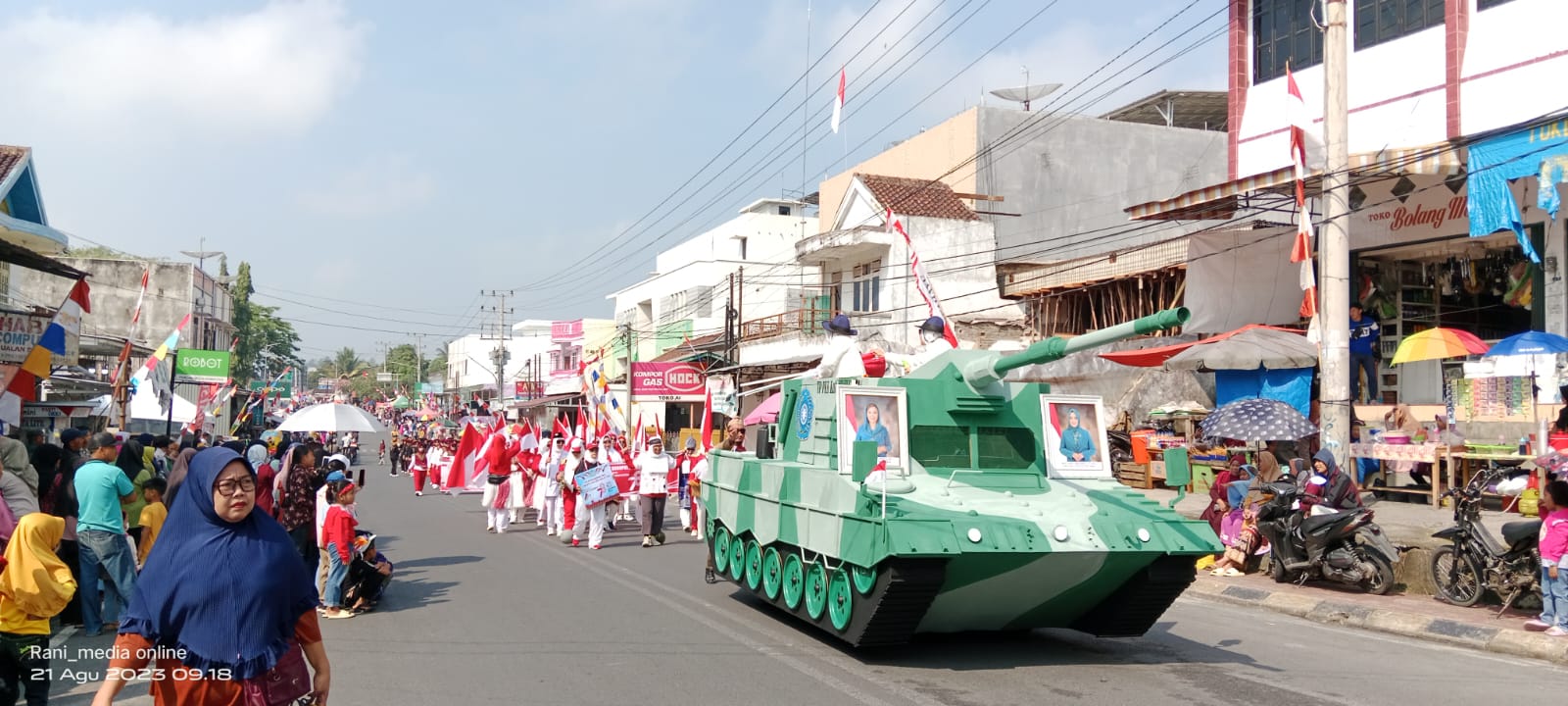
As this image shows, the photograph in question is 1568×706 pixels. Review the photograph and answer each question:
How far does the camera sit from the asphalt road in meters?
7.00

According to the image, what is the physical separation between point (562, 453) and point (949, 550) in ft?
37.5

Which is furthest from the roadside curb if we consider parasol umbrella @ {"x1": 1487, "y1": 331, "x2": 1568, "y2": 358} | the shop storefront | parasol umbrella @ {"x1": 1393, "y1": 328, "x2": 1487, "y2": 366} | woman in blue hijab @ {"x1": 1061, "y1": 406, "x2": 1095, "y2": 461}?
the shop storefront

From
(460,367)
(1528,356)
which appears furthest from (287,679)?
(460,367)

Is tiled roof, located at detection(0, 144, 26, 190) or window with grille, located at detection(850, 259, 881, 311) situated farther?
window with grille, located at detection(850, 259, 881, 311)

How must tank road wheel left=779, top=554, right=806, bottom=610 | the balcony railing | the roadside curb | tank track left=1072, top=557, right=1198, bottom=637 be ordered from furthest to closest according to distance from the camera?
the balcony railing → tank road wheel left=779, top=554, right=806, bottom=610 → the roadside curb → tank track left=1072, top=557, right=1198, bottom=637

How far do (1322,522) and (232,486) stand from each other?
34.0 ft

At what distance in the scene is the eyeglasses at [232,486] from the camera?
3.86m

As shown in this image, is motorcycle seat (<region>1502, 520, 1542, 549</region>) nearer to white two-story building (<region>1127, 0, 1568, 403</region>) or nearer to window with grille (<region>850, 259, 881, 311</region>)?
white two-story building (<region>1127, 0, 1568, 403</region>)

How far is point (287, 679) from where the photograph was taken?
13.1 ft

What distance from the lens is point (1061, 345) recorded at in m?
7.61

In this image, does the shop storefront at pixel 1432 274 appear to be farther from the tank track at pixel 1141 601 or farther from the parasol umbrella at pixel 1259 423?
the tank track at pixel 1141 601

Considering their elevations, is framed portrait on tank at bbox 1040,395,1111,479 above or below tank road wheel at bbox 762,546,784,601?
above

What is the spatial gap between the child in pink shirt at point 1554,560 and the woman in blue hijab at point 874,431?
5.01 m

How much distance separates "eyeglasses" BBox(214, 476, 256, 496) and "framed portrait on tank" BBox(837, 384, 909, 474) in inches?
202
